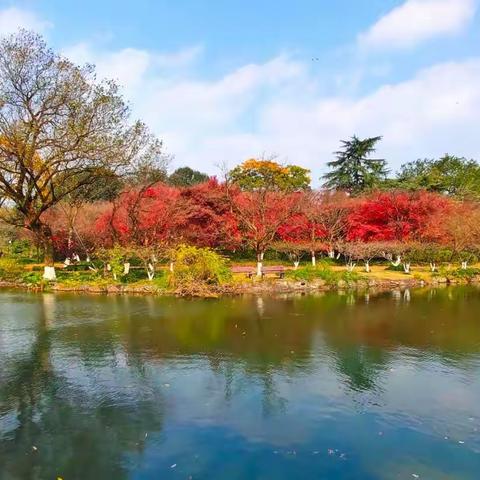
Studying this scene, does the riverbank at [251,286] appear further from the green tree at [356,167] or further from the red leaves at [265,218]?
the green tree at [356,167]

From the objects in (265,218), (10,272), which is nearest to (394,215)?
(265,218)

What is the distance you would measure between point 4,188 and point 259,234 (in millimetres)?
16082

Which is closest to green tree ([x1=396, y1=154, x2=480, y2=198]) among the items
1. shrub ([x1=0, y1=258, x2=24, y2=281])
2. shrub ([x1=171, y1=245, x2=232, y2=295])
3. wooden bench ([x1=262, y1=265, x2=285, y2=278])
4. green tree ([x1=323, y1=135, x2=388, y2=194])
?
green tree ([x1=323, y1=135, x2=388, y2=194])

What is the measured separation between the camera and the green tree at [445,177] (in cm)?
5069

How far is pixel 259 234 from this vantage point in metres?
32.7

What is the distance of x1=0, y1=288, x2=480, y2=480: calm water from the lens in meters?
A: 8.23

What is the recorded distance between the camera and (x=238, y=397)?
1109cm

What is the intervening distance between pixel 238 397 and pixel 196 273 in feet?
50.5

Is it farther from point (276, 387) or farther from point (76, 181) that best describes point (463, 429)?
point (76, 181)

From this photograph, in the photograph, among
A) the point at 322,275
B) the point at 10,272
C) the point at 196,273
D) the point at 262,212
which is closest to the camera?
the point at 196,273

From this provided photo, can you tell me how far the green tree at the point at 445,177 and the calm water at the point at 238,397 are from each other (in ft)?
109

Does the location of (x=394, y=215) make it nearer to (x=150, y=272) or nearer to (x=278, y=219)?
(x=278, y=219)

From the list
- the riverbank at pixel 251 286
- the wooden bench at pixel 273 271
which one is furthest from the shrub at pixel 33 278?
the wooden bench at pixel 273 271

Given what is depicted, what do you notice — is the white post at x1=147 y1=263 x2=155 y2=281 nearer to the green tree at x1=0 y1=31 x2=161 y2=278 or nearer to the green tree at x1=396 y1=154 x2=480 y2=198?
the green tree at x1=0 y1=31 x2=161 y2=278
